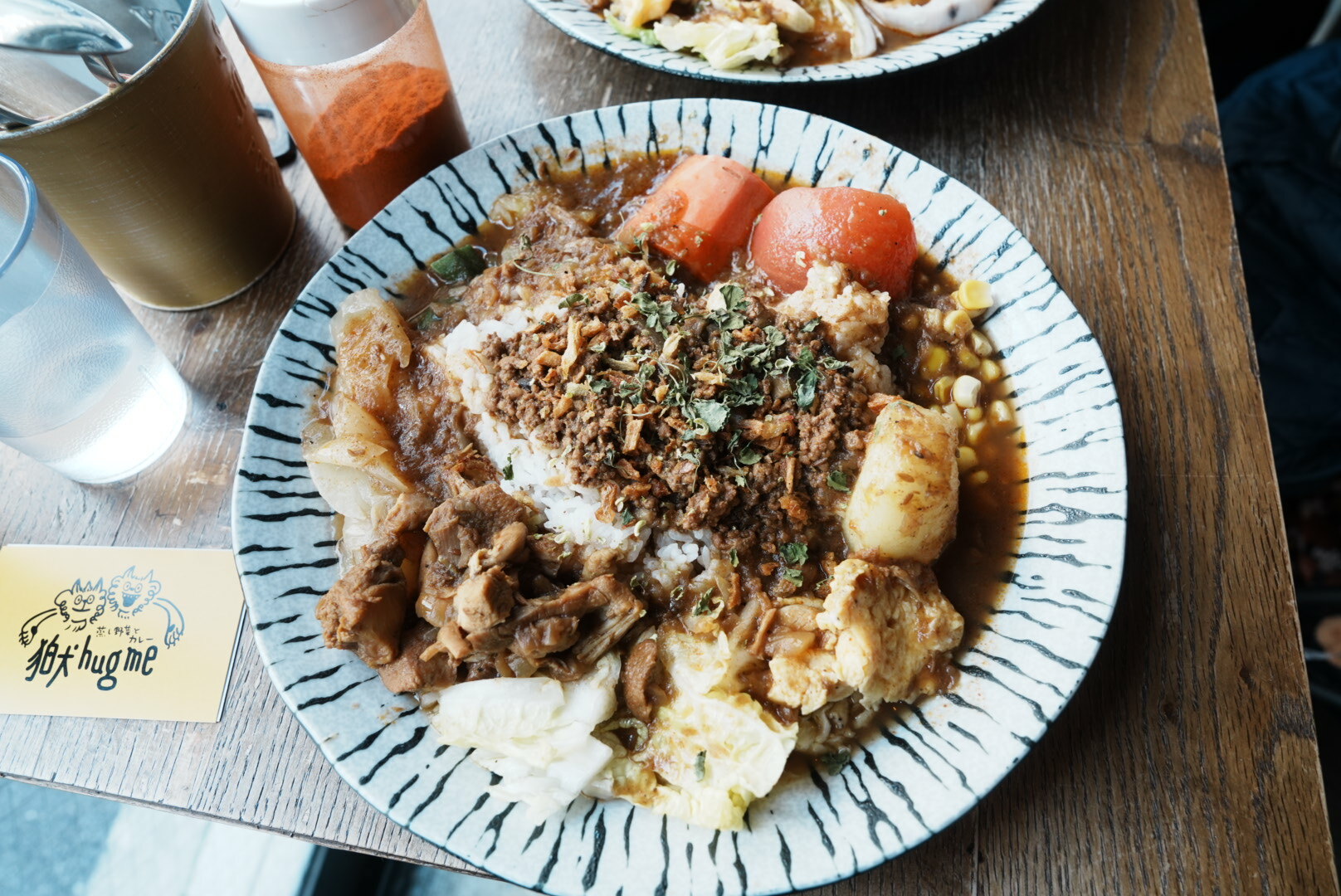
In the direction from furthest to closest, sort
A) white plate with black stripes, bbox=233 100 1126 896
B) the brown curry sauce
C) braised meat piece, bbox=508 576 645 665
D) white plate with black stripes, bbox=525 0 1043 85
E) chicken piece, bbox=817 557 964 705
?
white plate with black stripes, bbox=525 0 1043 85 → the brown curry sauce → braised meat piece, bbox=508 576 645 665 → chicken piece, bbox=817 557 964 705 → white plate with black stripes, bbox=233 100 1126 896

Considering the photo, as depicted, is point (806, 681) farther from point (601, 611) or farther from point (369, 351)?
point (369, 351)

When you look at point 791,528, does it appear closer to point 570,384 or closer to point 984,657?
point 984,657

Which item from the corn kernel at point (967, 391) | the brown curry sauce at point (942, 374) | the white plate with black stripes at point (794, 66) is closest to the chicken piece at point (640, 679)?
the brown curry sauce at point (942, 374)

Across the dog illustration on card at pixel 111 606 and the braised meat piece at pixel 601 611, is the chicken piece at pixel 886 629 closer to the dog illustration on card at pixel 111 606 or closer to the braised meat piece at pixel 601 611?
the braised meat piece at pixel 601 611

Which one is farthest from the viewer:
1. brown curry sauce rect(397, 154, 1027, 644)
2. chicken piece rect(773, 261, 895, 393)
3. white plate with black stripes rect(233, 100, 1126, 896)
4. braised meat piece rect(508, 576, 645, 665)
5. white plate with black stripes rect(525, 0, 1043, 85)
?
white plate with black stripes rect(525, 0, 1043, 85)

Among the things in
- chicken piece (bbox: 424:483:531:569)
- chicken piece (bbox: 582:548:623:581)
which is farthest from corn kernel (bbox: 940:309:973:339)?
chicken piece (bbox: 424:483:531:569)

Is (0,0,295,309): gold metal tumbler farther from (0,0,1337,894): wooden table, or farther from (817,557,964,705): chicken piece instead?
(817,557,964,705): chicken piece

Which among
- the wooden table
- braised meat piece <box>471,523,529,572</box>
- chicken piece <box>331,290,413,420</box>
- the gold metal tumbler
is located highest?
the gold metal tumbler

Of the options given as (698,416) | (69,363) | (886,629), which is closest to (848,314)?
(698,416)
